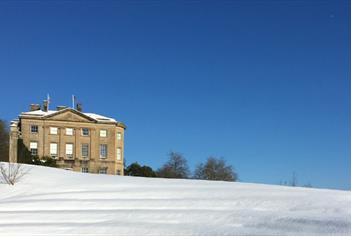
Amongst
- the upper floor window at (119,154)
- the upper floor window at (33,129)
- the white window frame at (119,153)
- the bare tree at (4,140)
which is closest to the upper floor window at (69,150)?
the upper floor window at (33,129)

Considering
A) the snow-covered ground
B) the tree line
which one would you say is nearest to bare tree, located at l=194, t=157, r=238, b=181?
the tree line

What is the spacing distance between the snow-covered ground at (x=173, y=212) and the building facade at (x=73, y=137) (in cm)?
5359

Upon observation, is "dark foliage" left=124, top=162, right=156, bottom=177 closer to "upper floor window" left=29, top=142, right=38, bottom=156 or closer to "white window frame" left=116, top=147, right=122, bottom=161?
"white window frame" left=116, top=147, right=122, bottom=161

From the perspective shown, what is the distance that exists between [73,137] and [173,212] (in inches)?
2301

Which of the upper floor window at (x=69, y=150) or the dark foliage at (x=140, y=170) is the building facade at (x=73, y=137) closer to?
the upper floor window at (x=69, y=150)

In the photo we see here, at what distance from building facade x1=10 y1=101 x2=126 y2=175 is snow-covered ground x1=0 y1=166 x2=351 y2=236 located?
5359cm

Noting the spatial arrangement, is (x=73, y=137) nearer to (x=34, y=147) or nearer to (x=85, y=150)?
(x=85, y=150)

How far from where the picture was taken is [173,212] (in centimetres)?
869

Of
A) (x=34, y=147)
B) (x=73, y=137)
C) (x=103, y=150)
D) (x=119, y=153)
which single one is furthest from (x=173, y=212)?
(x=119, y=153)

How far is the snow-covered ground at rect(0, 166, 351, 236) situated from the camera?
7.20 metres

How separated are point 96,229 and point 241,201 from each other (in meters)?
2.79

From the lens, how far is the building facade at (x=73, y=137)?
63.9 m

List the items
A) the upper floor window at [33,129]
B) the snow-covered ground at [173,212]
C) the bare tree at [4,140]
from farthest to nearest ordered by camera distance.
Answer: the upper floor window at [33,129], the bare tree at [4,140], the snow-covered ground at [173,212]

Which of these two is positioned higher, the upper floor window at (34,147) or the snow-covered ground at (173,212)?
the upper floor window at (34,147)
